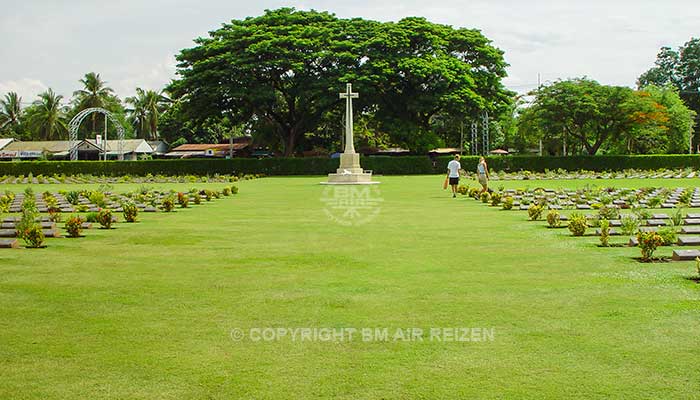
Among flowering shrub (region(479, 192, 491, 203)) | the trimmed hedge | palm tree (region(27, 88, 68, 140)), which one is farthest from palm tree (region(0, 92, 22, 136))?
flowering shrub (region(479, 192, 491, 203))

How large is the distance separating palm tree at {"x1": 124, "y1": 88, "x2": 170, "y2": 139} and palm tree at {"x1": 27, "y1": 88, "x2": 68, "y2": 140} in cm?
743

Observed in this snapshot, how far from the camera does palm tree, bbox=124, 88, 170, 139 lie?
82625mm

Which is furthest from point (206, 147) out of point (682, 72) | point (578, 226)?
point (578, 226)

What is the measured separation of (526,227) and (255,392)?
1068 centimetres

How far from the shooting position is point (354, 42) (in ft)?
165

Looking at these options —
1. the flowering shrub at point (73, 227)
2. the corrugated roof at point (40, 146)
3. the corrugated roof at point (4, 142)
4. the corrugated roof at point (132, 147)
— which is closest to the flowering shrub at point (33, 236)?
the flowering shrub at point (73, 227)

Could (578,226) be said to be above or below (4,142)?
below

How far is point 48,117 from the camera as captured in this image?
79.3 m

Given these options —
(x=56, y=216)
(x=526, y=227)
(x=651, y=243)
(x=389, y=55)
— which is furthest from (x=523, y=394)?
(x=389, y=55)

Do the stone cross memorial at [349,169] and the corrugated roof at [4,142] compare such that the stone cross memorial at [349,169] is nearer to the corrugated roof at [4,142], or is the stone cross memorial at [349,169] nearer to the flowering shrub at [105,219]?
the flowering shrub at [105,219]

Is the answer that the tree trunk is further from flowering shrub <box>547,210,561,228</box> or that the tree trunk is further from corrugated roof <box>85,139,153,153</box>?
flowering shrub <box>547,210,561,228</box>

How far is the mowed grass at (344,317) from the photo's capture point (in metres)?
4.97

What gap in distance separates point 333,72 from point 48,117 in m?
44.2

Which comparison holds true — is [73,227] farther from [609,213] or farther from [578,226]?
[609,213]
